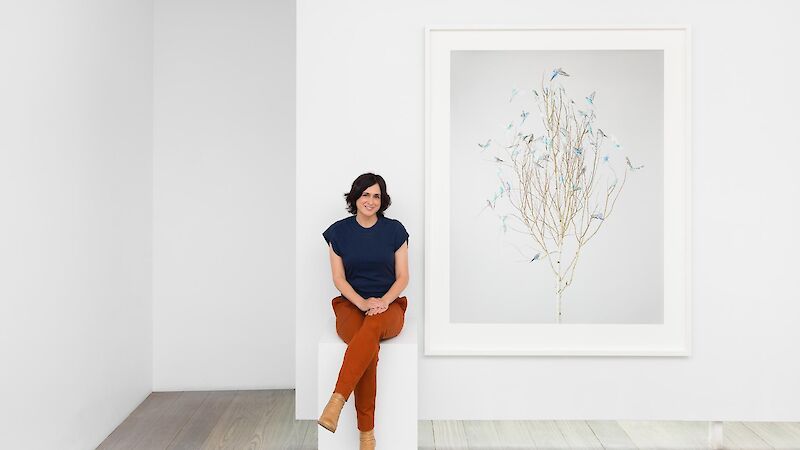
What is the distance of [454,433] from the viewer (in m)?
3.64

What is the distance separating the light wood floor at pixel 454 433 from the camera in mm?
3480

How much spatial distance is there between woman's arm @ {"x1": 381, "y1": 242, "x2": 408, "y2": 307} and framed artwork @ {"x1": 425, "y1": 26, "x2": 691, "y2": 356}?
0.19 meters

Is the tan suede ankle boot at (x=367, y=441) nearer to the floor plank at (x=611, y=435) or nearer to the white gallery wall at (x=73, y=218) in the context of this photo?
the floor plank at (x=611, y=435)

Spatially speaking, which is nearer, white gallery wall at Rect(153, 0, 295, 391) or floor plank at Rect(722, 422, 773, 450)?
floor plank at Rect(722, 422, 773, 450)

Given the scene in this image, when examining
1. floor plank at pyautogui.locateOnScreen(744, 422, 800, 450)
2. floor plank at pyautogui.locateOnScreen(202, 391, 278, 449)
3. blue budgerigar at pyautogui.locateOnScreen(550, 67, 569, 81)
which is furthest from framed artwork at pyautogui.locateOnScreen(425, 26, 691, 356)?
floor plank at pyautogui.locateOnScreen(202, 391, 278, 449)

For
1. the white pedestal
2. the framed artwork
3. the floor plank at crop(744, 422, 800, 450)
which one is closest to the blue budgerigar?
the framed artwork

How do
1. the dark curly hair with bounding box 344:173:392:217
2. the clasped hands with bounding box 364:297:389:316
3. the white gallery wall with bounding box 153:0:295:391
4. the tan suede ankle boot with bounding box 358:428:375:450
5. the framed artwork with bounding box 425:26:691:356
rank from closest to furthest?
1. the tan suede ankle boot with bounding box 358:428:375:450
2. the clasped hands with bounding box 364:297:389:316
3. the dark curly hair with bounding box 344:173:392:217
4. the framed artwork with bounding box 425:26:691:356
5. the white gallery wall with bounding box 153:0:295:391

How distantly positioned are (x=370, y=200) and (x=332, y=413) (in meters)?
1.01

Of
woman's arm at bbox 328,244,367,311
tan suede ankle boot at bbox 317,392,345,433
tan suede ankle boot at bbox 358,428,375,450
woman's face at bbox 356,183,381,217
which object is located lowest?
tan suede ankle boot at bbox 358,428,375,450

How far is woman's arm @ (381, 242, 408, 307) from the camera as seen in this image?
3.24 metres

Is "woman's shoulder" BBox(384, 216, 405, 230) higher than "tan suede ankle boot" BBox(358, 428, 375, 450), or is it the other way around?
"woman's shoulder" BBox(384, 216, 405, 230)

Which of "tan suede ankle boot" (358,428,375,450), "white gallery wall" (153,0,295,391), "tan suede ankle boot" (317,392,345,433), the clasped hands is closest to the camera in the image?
"tan suede ankle boot" (317,392,345,433)

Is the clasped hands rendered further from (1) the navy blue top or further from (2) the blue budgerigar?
(2) the blue budgerigar

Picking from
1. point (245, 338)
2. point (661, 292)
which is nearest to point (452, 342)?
point (661, 292)
